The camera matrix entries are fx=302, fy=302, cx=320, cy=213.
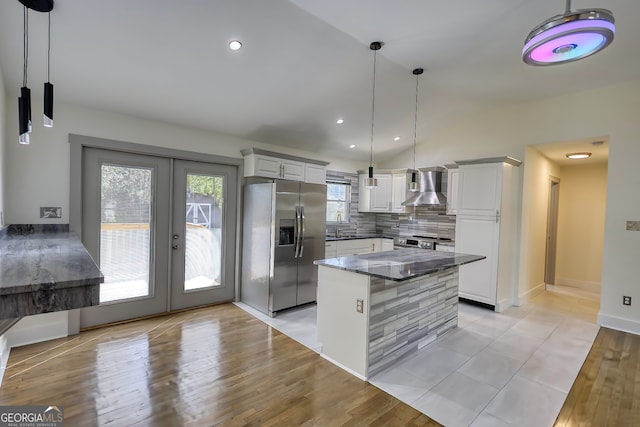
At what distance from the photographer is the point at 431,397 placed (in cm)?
232

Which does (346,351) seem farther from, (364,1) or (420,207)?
(420,207)

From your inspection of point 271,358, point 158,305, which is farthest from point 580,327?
point 158,305

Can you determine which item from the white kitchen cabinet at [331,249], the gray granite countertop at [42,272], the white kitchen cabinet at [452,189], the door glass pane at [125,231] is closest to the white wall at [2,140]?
the door glass pane at [125,231]

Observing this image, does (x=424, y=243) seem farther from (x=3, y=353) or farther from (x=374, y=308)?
(x=3, y=353)

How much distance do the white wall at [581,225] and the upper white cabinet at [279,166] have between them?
16.4 feet

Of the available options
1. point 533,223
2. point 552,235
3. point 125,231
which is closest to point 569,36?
point 533,223

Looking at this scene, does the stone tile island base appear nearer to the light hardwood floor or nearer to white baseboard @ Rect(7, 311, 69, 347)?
the light hardwood floor

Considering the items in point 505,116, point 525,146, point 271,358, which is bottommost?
point 271,358

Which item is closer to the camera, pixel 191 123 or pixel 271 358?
pixel 271 358

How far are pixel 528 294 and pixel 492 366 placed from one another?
279 centimetres

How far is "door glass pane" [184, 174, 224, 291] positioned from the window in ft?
7.27

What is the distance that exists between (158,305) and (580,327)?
5.35 metres

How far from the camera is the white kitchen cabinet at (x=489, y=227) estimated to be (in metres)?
4.33

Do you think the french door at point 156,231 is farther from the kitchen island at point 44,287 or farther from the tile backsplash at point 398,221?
the kitchen island at point 44,287
